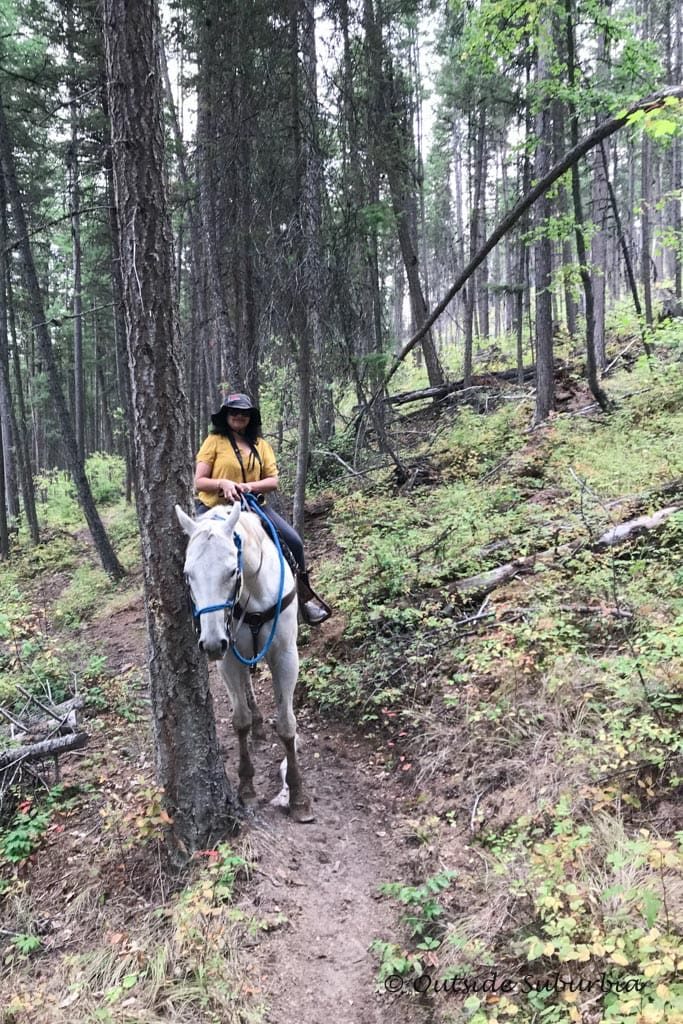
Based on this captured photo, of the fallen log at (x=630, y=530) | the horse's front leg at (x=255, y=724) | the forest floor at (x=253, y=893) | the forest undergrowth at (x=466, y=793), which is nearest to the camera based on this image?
the forest undergrowth at (x=466, y=793)

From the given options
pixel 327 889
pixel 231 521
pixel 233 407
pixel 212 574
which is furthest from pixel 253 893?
pixel 233 407

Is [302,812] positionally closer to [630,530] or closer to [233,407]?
[233,407]

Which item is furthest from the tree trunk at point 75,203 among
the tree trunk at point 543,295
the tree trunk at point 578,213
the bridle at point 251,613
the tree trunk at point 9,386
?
the bridle at point 251,613

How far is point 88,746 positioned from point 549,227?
11.6 meters

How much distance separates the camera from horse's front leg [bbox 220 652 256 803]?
194 inches

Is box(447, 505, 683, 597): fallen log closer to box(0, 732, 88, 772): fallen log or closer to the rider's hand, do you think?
the rider's hand

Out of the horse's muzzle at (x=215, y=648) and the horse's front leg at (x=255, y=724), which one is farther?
the horse's front leg at (x=255, y=724)

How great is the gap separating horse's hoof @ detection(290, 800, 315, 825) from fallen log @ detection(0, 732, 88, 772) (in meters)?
2.30

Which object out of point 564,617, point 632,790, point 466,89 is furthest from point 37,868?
point 466,89

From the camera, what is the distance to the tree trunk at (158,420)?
424 cm

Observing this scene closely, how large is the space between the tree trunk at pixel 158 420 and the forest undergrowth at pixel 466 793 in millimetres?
343

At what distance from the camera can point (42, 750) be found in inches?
227

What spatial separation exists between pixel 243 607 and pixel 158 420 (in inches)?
61.2

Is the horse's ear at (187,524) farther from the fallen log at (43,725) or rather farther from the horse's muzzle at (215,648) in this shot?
the fallen log at (43,725)
